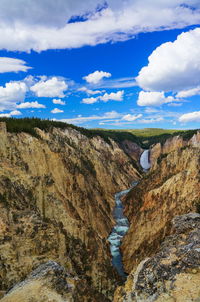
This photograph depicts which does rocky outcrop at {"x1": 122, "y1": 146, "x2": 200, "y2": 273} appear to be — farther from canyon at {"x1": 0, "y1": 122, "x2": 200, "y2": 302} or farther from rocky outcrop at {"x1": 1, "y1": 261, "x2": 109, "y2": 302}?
rocky outcrop at {"x1": 1, "y1": 261, "x2": 109, "y2": 302}

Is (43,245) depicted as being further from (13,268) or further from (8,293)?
(8,293)

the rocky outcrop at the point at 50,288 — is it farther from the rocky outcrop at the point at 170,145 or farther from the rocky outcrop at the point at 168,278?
the rocky outcrop at the point at 170,145

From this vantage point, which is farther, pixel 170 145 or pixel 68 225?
pixel 170 145

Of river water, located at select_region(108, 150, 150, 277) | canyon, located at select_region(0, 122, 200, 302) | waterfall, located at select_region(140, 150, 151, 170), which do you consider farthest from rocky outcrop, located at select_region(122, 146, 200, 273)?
waterfall, located at select_region(140, 150, 151, 170)

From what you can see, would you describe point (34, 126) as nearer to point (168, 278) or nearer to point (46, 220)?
point (46, 220)

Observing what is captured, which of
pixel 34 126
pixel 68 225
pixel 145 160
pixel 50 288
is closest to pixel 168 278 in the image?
pixel 50 288
